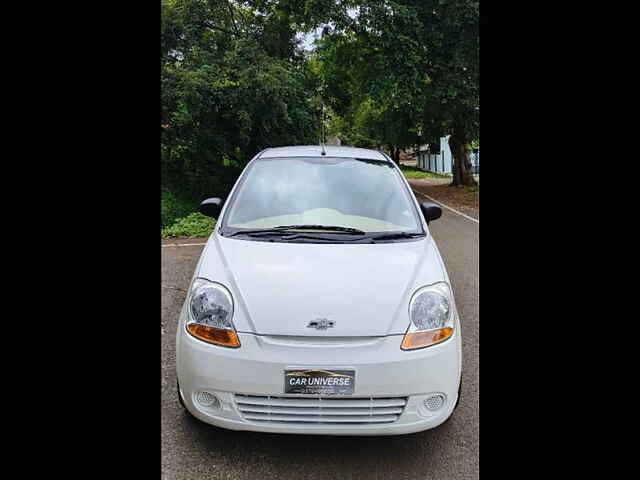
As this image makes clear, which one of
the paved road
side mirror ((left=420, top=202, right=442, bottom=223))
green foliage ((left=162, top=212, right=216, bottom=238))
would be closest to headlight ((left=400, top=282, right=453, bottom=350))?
the paved road

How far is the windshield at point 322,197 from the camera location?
368 centimetres

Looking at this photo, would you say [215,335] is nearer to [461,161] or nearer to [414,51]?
[414,51]

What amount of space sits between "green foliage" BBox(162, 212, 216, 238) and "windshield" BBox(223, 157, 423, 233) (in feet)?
22.3

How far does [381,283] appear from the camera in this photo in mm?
2887

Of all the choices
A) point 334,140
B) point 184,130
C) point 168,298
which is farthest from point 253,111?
point 334,140

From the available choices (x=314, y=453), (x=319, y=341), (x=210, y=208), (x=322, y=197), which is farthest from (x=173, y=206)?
(x=319, y=341)

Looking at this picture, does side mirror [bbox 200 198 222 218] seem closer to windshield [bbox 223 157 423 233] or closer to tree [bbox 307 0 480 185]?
windshield [bbox 223 157 423 233]

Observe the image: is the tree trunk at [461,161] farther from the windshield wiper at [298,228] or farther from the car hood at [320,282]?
the car hood at [320,282]

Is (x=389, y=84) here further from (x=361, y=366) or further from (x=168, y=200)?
(x=361, y=366)

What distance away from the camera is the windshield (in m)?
3.68

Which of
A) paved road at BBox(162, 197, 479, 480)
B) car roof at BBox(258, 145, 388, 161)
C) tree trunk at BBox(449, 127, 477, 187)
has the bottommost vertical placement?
paved road at BBox(162, 197, 479, 480)

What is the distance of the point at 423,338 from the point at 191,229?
29.2ft

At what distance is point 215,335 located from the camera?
2.72m

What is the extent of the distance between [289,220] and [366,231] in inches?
21.6
